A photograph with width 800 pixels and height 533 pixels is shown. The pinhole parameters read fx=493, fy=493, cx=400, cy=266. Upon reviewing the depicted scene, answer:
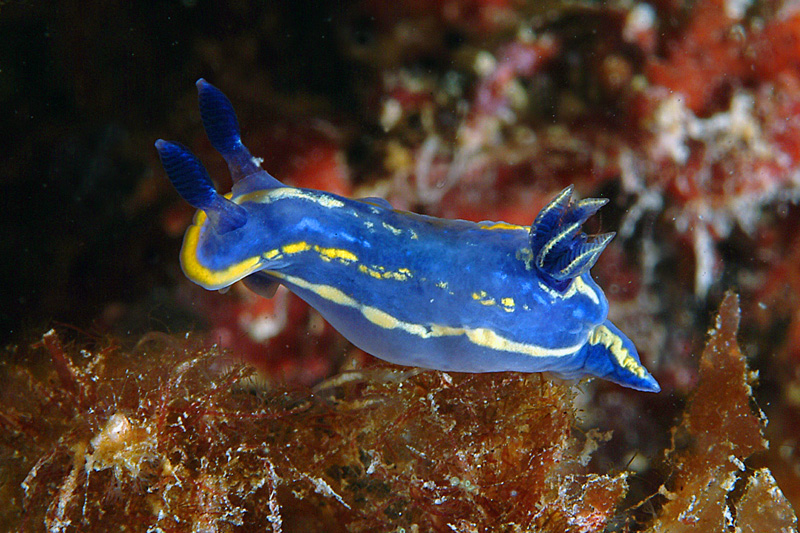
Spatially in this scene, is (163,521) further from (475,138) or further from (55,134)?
(475,138)

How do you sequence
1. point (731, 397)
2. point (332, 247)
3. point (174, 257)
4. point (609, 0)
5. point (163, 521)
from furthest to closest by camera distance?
point (174, 257)
point (731, 397)
point (609, 0)
point (163, 521)
point (332, 247)

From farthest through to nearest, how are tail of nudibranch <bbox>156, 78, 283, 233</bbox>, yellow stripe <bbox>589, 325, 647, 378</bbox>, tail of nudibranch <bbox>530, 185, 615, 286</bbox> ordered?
1. yellow stripe <bbox>589, 325, 647, 378</bbox>
2. tail of nudibranch <bbox>530, 185, 615, 286</bbox>
3. tail of nudibranch <bbox>156, 78, 283, 233</bbox>

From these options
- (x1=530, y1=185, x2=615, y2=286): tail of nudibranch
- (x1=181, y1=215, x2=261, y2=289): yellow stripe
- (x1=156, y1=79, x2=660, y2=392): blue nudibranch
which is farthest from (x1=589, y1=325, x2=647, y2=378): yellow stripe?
(x1=181, y1=215, x2=261, y2=289): yellow stripe

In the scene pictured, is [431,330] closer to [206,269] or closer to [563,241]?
[563,241]

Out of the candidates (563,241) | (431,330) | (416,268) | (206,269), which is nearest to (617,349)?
(563,241)

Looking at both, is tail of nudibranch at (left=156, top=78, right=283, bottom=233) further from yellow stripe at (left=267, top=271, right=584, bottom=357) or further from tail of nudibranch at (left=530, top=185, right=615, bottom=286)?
tail of nudibranch at (left=530, top=185, right=615, bottom=286)

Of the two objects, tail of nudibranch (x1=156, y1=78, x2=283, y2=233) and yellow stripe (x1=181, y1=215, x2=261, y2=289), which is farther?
yellow stripe (x1=181, y1=215, x2=261, y2=289)

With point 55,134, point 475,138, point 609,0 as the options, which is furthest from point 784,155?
point 55,134

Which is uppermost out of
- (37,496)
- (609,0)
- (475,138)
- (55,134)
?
(609,0)
